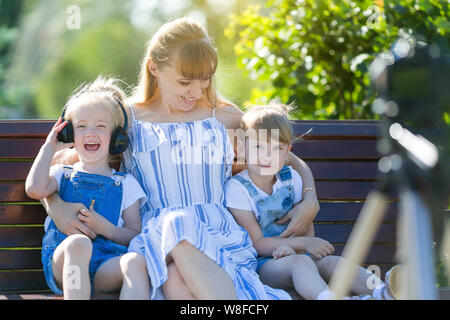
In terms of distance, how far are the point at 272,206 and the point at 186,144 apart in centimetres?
47

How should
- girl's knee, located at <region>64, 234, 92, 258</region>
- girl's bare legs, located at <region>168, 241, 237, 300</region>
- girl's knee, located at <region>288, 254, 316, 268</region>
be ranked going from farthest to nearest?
girl's knee, located at <region>288, 254, 316, 268</region> < girl's knee, located at <region>64, 234, 92, 258</region> < girl's bare legs, located at <region>168, 241, 237, 300</region>

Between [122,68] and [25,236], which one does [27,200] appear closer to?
[25,236]

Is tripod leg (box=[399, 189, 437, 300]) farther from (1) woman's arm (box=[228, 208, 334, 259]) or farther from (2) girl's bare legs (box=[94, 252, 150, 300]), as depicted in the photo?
(1) woman's arm (box=[228, 208, 334, 259])

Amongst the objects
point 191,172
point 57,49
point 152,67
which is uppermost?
→ point 57,49

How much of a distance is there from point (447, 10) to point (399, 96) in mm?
2589

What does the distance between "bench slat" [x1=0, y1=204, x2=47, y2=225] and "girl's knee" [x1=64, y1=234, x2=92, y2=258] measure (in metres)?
0.67

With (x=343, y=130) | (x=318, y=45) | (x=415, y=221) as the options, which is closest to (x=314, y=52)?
(x=318, y=45)

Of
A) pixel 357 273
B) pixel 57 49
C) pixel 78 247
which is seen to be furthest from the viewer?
pixel 57 49

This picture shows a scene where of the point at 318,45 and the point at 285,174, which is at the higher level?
the point at 318,45

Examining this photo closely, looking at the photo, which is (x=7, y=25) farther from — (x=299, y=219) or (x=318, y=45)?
(x=299, y=219)

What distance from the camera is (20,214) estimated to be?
2.88 m

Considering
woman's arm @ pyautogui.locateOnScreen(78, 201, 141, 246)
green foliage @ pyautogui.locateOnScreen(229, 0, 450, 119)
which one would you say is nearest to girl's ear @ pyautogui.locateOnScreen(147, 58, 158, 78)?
woman's arm @ pyautogui.locateOnScreen(78, 201, 141, 246)

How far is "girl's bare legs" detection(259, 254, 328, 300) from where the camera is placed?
7.57 ft
